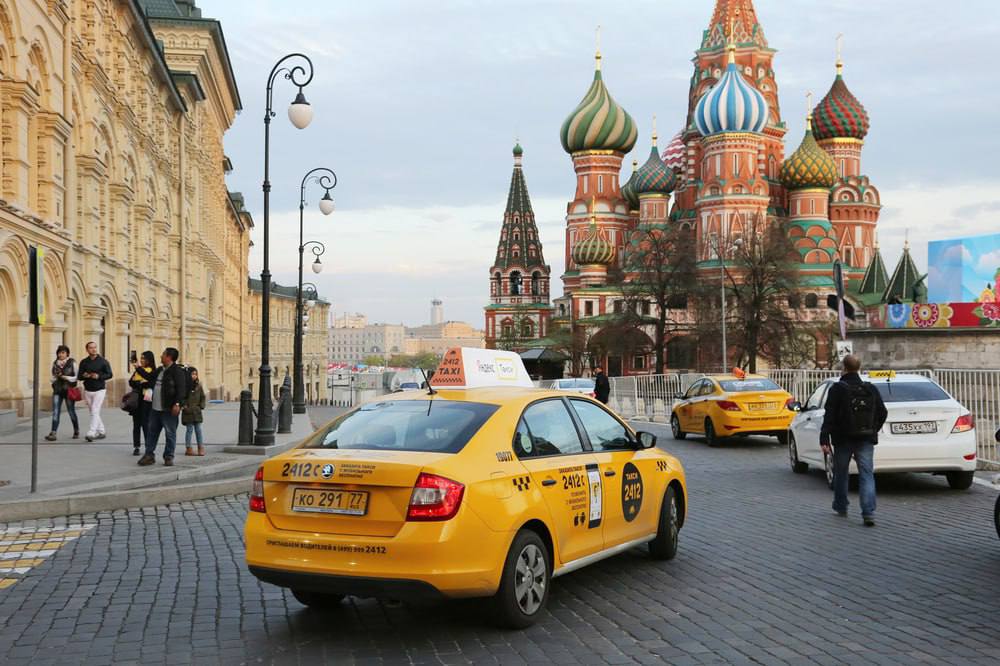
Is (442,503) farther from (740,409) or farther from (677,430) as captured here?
(677,430)

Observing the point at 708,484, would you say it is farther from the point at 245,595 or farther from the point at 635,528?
the point at 245,595

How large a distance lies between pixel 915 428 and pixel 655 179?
83175mm

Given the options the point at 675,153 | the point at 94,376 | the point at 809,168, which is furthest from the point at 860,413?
the point at 675,153

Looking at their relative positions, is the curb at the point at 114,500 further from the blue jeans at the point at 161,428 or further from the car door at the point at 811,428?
the car door at the point at 811,428

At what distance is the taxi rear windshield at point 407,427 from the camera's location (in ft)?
21.2

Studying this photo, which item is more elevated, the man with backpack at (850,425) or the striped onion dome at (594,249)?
the striped onion dome at (594,249)

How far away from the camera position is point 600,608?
275 inches

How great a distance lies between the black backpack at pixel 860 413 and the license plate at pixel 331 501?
662 centimetres

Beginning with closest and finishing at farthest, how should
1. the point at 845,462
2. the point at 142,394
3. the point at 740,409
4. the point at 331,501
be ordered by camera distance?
1. the point at 331,501
2. the point at 845,462
3. the point at 142,394
4. the point at 740,409

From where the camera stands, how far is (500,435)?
659 centimetres

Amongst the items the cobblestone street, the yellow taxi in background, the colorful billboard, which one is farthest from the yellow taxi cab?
the colorful billboard

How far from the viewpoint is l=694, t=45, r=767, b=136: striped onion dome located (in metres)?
→ 81.1

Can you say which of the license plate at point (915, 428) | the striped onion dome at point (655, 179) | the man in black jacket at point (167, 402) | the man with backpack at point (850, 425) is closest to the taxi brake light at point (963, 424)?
the license plate at point (915, 428)

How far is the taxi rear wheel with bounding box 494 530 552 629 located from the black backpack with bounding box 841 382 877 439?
18.0 ft
